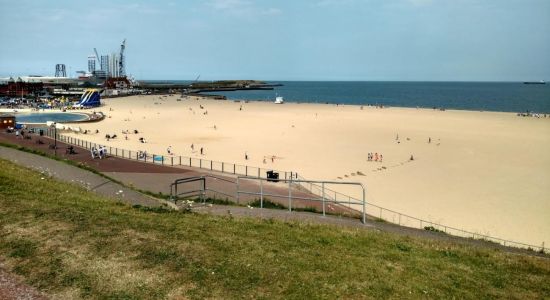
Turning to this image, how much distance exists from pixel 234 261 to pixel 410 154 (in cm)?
3219

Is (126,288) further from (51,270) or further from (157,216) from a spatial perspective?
(157,216)

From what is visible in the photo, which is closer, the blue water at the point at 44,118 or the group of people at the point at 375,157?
the group of people at the point at 375,157

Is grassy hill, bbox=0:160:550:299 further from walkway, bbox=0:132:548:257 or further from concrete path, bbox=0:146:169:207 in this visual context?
concrete path, bbox=0:146:169:207

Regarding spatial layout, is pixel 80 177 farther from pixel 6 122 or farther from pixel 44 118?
pixel 44 118

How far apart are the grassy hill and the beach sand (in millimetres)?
10652

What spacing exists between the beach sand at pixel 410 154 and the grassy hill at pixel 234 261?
10.7 meters

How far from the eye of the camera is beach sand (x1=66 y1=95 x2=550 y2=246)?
21.6m

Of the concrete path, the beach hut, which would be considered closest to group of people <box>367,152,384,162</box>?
the concrete path

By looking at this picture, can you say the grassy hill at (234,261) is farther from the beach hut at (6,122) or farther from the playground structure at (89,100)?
the playground structure at (89,100)

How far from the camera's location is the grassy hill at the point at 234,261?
7.21 meters

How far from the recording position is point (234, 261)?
8.10 meters

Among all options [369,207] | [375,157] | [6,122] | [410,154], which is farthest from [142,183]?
[6,122]

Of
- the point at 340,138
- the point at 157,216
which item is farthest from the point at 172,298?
the point at 340,138

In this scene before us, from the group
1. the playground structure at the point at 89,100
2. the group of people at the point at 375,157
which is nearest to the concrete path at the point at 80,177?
the group of people at the point at 375,157
